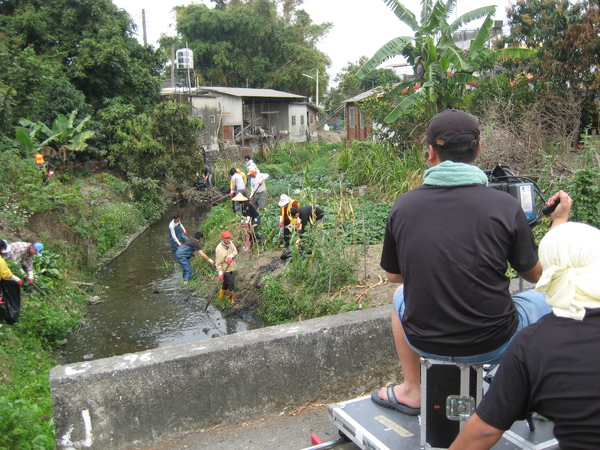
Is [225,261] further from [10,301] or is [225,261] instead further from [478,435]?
[478,435]

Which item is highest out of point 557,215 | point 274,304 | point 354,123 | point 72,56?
point 72,56

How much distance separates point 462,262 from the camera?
2.22 metres

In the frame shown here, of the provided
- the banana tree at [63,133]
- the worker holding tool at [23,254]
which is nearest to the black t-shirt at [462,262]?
the worker holding tool at [23,254]

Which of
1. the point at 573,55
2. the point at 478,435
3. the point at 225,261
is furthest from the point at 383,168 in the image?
the point at 478,435

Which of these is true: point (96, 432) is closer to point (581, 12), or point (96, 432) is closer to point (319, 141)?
point (581, 12)

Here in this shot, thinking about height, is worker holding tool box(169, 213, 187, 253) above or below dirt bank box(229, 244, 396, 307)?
above

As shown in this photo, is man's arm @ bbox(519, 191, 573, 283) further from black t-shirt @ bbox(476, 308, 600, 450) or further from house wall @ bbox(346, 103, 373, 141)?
house wall @ bbox(346, 103, 373, 141)

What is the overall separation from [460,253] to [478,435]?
0.71 meters

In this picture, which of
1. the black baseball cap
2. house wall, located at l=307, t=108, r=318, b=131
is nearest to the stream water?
the black baseball cap

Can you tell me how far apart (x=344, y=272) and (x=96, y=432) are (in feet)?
17.6

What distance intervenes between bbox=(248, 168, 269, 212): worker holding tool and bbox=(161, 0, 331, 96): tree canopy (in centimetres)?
2715

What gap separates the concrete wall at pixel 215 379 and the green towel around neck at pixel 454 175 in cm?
166

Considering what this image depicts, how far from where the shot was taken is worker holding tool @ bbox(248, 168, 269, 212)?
13724 mm

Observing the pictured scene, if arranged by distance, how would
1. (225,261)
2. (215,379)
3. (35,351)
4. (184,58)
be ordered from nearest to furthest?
(215,379)
(35,351)
(225,261)
(184,58)
